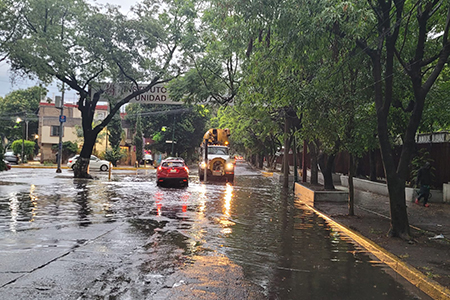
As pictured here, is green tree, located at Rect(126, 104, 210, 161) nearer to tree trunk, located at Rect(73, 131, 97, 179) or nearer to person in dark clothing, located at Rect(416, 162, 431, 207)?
tree trunk, located at Rect(73, 131, 97, 179)

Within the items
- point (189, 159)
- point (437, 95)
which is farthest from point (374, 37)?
point (189, 159)

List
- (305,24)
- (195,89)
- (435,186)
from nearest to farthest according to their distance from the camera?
(305,24)
(435,186)
(195,89)

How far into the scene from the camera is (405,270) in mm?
6449

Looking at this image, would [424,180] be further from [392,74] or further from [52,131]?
[52,131]

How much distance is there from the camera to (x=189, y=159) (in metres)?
67.1

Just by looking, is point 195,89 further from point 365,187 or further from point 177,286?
point 177,286

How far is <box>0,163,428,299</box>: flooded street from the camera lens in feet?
17.4

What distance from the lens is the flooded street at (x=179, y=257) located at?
5.30 m

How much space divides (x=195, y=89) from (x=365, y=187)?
1074cm

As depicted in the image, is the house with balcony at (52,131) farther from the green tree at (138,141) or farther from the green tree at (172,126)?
the green tree at (172,126)

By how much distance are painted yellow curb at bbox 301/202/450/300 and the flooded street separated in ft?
0.62

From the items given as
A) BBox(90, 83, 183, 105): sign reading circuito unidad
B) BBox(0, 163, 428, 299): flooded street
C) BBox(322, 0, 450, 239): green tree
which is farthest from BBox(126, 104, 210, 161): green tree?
BBox(322, 0, 450, 239): green tree

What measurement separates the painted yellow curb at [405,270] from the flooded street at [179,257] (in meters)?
0.19

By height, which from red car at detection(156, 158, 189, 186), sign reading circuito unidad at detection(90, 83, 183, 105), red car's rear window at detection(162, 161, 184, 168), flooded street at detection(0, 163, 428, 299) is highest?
sign reading circuito unidad at detection(90, 83, 183, 105)
